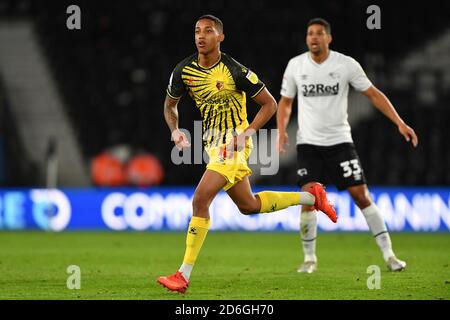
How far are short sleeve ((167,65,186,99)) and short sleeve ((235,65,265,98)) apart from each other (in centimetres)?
44

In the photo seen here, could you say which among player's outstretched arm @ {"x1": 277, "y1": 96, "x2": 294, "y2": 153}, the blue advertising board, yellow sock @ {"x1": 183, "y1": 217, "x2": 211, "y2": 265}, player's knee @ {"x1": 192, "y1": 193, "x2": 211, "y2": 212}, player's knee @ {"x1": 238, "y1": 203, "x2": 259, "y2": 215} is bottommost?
the blue advertising board

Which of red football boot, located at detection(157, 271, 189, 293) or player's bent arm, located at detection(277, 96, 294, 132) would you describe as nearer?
red football boot, located at detection(157, 271, 189, 293)

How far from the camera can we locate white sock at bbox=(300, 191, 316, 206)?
789 cm

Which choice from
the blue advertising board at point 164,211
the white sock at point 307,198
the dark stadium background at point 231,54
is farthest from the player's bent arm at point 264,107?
the dark stadium background at point 231,54

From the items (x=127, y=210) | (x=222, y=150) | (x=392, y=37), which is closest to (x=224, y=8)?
(x=392, y=37)

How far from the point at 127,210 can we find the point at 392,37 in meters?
5.57

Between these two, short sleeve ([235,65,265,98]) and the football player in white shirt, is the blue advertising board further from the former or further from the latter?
short sleeve ([235,65,265,98])

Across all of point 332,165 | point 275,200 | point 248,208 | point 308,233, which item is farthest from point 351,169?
point 248,208

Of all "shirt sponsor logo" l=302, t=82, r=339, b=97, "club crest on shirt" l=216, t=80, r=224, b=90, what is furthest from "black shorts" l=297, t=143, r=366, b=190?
"club crest on shirt" l=216, t=80, r=224, b=90

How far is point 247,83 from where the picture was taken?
23.5 ft

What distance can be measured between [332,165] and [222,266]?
1457 millimetres

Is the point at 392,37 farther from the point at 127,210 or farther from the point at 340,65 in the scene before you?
the point at 340,65

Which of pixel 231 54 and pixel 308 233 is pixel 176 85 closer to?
pixel 308 233

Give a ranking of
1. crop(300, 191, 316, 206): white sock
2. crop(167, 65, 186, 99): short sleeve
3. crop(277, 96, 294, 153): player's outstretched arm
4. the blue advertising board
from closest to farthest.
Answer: crop(167, 65, 186, 99): short sleeve, crop(300, 191, 316, 206): white sock, crop(277, 96, 294, 153): player's outstretched arm, the blue advertising board
